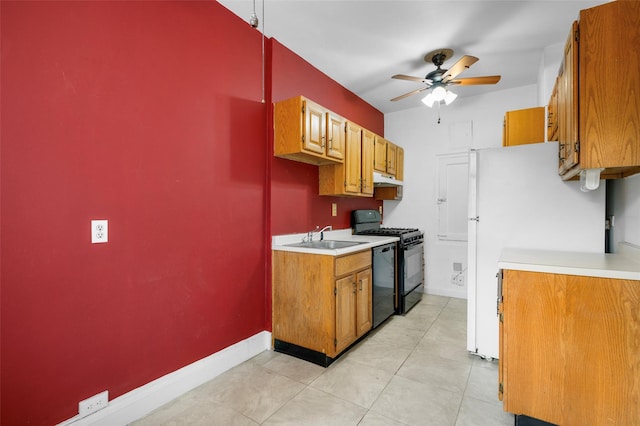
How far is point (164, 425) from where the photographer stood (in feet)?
5.73

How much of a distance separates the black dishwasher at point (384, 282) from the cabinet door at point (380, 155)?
1.08 metres

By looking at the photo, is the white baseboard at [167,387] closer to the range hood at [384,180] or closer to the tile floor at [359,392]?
the tile floor at [359,392]

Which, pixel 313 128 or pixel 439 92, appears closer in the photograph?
pixel 313 128

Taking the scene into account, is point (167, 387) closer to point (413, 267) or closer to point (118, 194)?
point (118, 194)

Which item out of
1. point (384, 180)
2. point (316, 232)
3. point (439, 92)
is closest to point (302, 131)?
point (316, 232)

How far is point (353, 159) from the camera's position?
3.38 meters

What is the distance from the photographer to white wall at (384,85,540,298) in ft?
13.6

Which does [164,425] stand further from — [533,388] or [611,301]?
[611,301]

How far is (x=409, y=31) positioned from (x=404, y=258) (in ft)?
7.95

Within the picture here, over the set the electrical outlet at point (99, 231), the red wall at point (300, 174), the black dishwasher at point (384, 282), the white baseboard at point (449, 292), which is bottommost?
the white baseboard at point (449, 292)

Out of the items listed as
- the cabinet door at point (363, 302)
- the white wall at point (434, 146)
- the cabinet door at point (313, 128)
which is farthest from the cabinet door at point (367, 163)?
the white wall at point (434, 146)

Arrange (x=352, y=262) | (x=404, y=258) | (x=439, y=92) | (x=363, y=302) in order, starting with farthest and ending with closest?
(x=404, y=258), (x=439, y=92), (x=363, y=302), (x=352, y=262)

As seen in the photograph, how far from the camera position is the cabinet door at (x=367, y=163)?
11.8 feet

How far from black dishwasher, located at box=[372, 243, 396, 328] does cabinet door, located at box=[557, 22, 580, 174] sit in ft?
5.94
